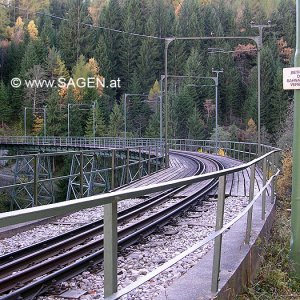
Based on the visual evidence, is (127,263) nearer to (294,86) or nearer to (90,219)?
(294,86)

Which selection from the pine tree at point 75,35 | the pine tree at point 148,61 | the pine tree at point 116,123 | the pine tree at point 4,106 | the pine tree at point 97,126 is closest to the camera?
the pine tree at point 97,126

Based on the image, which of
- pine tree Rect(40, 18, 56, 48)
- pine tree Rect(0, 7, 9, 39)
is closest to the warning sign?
pine tree Rect(40, 18, 56, 48)

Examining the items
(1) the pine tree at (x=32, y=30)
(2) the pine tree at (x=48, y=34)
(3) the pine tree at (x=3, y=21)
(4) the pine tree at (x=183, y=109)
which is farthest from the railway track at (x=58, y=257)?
(1) the pine tree at (x=32, y=30)

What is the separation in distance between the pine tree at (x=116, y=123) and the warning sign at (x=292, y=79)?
295ft

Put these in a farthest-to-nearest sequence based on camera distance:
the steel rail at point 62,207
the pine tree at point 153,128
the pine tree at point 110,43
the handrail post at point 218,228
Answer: the pine tree at point 110,43, the pine tree at point 153,128, the handrail post at point 218,228, the steel rail at point 62,207

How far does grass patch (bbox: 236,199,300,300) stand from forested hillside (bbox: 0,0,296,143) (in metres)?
83.5

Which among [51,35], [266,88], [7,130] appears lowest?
[7,130]

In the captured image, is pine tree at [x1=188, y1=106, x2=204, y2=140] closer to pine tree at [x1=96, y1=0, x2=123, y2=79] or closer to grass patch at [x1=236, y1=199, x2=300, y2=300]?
pine tree at [x1=96, y1=0, x2=123, y2=79]

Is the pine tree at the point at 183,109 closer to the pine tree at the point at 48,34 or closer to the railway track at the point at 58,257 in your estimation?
the pine tree at the point at 48,34

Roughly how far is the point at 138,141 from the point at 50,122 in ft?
128

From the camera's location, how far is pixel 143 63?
371 ft

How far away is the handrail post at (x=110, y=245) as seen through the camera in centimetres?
260

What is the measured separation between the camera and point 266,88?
9888 centimetres

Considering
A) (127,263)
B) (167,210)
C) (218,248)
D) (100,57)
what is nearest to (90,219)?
→ (167,210)
